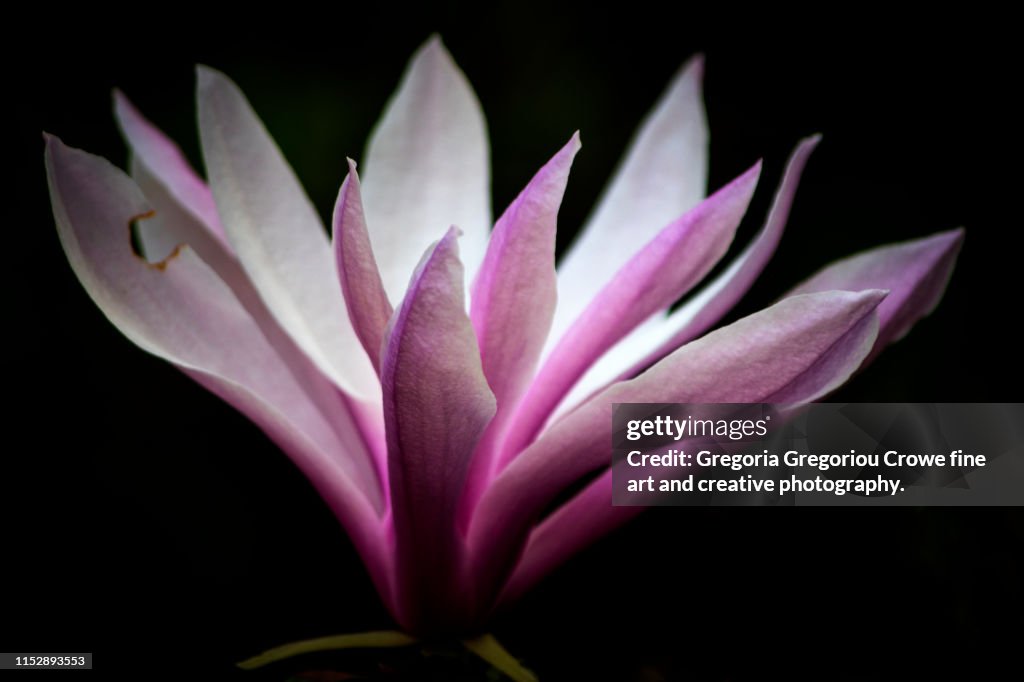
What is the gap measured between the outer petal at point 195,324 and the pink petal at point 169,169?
0.13ft

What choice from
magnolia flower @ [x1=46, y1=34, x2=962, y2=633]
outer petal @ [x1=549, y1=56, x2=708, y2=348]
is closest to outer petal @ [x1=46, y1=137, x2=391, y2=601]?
magnolia flower @ [x1=46, y1=34, x2=962, y2=633]

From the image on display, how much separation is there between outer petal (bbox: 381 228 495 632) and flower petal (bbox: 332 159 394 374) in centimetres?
2

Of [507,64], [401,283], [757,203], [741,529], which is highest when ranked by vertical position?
[507,64]

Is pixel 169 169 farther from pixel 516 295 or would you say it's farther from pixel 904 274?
pixel 904 274

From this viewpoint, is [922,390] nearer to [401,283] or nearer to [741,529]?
[741,529]

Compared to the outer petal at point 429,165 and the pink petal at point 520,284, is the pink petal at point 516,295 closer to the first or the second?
the pink petal at point 520,284

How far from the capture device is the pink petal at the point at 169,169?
0.37 metres

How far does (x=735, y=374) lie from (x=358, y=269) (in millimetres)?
115

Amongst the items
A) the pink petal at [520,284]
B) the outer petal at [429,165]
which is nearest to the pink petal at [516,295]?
the pink petal at [520,284]

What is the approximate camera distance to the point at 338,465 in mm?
342

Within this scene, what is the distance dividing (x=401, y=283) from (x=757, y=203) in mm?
384

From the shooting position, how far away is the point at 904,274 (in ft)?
1.12

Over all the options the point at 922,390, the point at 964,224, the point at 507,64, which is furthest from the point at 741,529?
the point at 507,64

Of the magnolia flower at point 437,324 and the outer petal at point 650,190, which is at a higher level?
the outer petal at point 650,190
